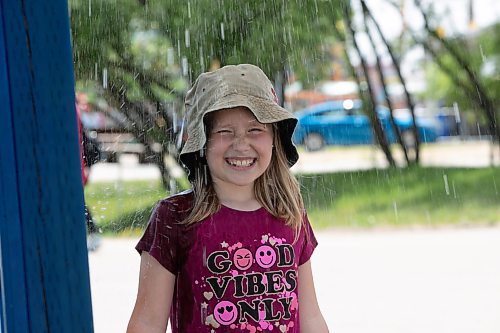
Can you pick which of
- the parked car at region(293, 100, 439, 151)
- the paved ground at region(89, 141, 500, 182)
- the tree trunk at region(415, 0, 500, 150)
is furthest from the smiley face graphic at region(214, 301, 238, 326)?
the tree trunk at region(415, 0, 500, 150)

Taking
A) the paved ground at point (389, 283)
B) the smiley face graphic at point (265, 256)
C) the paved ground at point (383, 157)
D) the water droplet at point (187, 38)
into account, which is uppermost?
the water droplet at point (187, 38)

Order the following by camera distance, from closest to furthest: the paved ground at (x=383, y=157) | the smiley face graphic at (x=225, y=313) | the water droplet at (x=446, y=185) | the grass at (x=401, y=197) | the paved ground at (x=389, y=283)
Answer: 1. the smiley face graphic at (x=225, y=313)
2. the paved ground at (x=389, y=283)
3. the grass at (x=401, y=197)
4. the paved ground at (x=383, y=157)
5. the water droplet at (x=446, y=185)

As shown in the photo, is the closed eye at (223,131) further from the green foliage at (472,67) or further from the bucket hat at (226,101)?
the green foliage at (472,67)

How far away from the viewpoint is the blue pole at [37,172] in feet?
3.55

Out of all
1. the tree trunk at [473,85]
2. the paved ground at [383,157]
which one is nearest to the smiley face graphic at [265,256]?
the paved ground at [383,157]

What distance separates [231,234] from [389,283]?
11.0 ft

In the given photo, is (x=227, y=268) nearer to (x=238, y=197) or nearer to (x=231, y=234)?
(x=231, y=234)

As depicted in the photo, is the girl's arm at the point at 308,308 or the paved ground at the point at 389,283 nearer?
the girl's arm at the point at 308,308

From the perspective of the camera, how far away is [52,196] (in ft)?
3.63

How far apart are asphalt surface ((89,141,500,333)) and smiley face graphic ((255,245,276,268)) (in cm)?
207

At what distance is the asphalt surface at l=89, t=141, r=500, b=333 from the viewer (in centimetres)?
401

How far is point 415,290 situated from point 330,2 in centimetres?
278

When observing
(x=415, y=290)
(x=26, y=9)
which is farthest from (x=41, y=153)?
(x=415, y=290)

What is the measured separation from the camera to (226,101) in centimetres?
163
